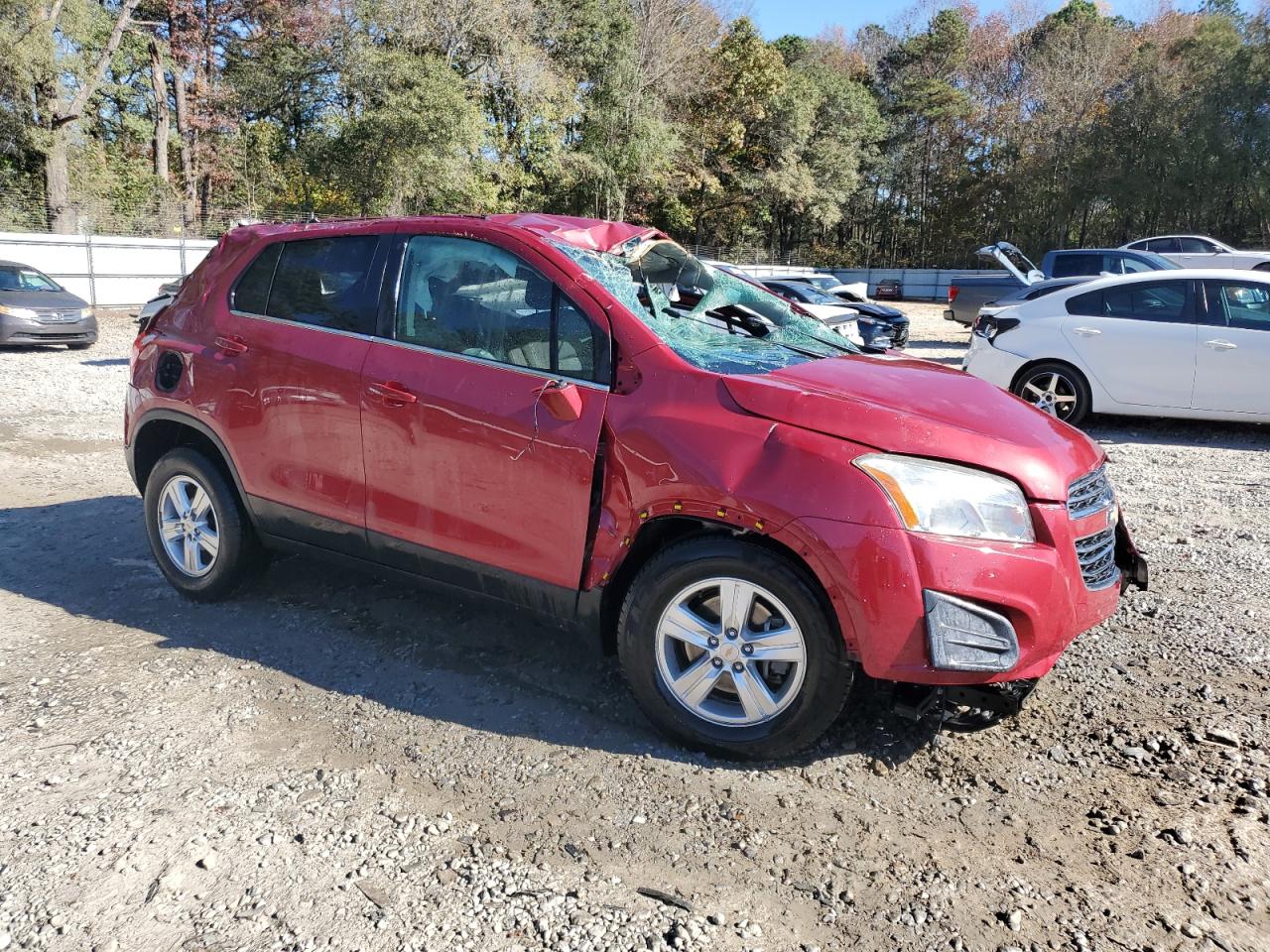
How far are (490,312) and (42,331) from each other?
14.4 metres

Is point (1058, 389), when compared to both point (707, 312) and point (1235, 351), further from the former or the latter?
point (707, 312)

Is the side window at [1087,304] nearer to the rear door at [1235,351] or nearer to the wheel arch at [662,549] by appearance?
the rear door at [1235,351]

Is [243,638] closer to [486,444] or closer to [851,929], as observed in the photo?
[486,444]

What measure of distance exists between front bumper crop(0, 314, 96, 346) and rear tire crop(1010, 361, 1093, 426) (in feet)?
46.5

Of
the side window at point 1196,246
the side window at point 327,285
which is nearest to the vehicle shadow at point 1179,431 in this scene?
the side window at point 327,285

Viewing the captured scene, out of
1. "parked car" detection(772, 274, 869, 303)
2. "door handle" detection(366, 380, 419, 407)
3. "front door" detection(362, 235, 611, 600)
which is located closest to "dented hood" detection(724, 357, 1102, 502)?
"front door" detection(362, 235, 611, 600)

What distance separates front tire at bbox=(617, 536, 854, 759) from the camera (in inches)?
115

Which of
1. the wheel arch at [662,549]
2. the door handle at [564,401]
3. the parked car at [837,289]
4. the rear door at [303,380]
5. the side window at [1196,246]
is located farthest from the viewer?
the side window at [1196,246]

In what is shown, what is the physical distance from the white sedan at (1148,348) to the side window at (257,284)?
6312 mm

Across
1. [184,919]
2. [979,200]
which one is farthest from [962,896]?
[979,200]

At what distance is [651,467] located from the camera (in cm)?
309

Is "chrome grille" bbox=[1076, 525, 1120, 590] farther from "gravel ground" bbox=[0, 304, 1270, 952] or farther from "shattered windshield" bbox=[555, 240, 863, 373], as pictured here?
"shattered windshield" bbox=[555, 240, 863, 373]

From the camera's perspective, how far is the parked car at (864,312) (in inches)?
607

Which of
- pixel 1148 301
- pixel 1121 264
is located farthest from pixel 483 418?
pixel 1121 264
